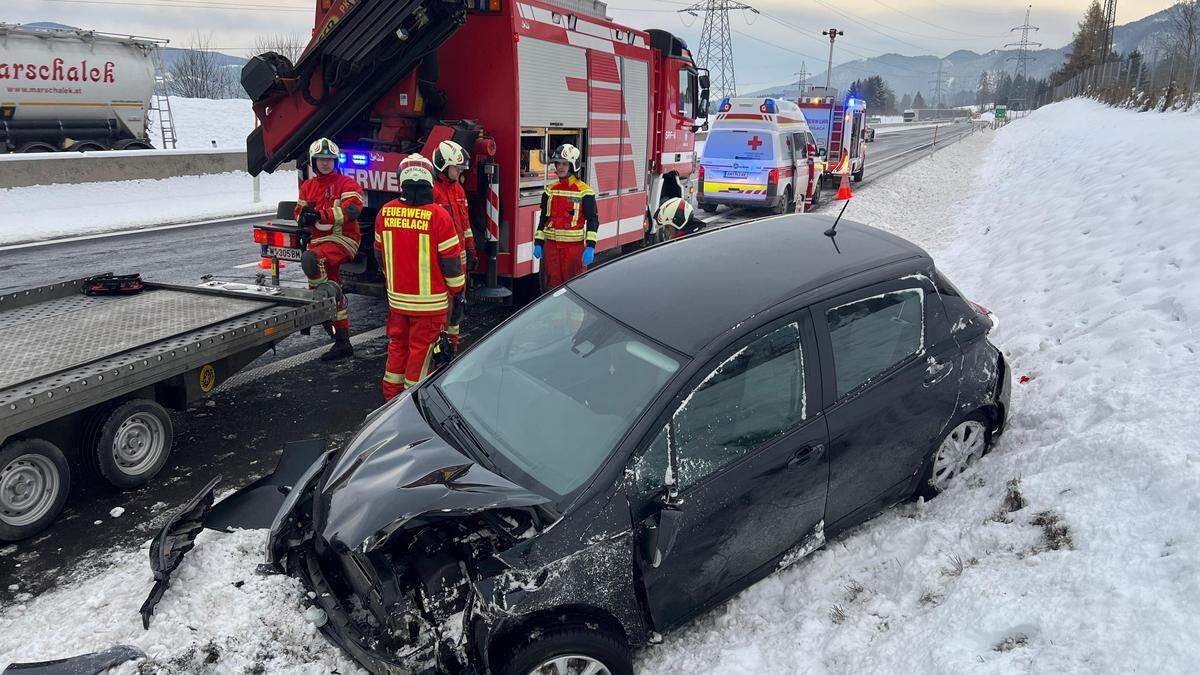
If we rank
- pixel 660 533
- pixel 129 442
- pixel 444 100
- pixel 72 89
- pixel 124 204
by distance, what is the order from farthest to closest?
pixel 72 89 < pixel 124 204 < pixel 444 100 < pixel 129 442 < pixel 660 533

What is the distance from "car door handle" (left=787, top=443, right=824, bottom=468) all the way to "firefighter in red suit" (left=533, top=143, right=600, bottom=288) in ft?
13.8

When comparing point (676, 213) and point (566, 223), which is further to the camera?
point (566, 223)

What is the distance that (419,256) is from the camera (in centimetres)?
541

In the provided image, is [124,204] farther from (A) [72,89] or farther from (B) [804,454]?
(B) [804,454]

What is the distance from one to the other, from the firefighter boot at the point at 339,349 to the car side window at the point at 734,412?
185 inches

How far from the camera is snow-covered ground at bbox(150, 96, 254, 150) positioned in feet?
122

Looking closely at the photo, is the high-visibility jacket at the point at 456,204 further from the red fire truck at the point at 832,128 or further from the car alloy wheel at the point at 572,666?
the red fire truck at the point at 832,128

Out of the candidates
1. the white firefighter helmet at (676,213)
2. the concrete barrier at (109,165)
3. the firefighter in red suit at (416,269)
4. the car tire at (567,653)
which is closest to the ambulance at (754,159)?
the white firefighter helmet at (676,213)

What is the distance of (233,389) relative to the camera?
6.13 metres

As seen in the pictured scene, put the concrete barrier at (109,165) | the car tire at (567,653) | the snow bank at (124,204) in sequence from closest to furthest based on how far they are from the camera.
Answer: the car tire at (567,653)
the snow bank at (124,204)
the concrete barrier at (109,165)

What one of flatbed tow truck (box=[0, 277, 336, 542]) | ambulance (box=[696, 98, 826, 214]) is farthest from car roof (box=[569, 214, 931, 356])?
ambulance (box=[696, 98, 826, 214])

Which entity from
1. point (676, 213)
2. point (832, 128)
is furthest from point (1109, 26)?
point (676, 213)

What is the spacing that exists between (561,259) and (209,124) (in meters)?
Result: 40.7

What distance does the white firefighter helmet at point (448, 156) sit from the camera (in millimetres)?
6391
